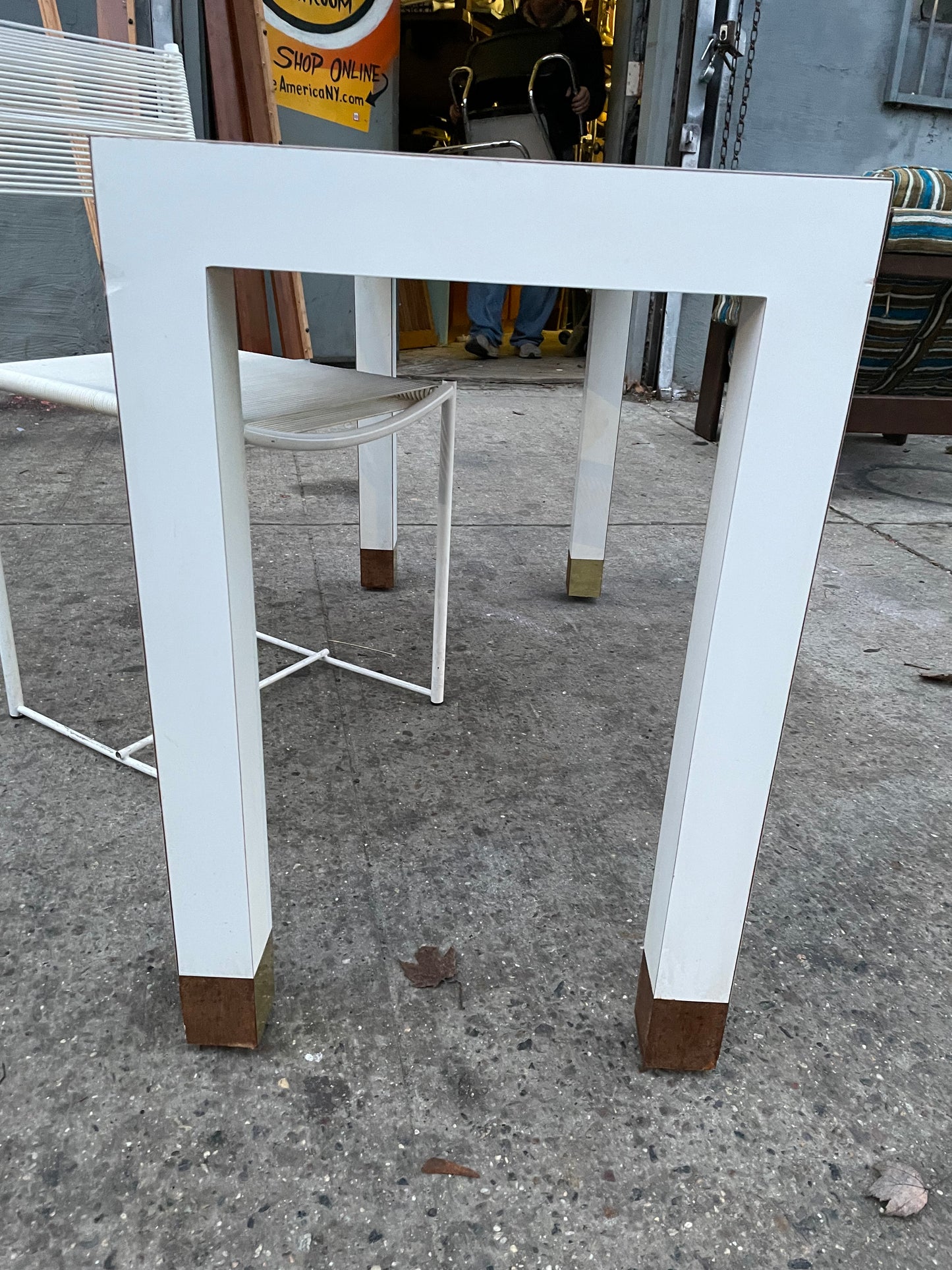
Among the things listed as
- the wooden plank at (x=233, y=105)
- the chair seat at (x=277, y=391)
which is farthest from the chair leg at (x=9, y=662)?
the wooden plank at (x=233, y=105)

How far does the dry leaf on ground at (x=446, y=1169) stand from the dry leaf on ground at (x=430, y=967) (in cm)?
22

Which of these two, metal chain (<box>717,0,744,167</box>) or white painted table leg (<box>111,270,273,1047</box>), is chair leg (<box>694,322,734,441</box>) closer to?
metal chain (<box>717,0,744,167</box>)

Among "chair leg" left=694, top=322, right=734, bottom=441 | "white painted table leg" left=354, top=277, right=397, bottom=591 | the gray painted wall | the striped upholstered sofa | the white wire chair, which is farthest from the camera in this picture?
the gray painted wall

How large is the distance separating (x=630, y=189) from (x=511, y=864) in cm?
88

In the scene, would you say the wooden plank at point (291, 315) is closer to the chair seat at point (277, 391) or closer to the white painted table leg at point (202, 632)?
the chair seat at point (277, 391)

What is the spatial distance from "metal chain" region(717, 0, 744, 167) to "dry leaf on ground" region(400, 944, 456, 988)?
12.5 ft

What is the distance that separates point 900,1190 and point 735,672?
0.49 m

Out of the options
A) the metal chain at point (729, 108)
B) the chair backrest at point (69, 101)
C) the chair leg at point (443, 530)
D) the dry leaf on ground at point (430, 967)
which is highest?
the metal chain at point (729, 108)

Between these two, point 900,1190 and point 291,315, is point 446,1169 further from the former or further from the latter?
point 291,315

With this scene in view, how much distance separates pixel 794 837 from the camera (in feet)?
4.49

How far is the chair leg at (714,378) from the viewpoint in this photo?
3043 mm

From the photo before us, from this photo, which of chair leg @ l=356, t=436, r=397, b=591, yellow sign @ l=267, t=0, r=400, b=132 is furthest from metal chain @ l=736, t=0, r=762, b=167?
chair leg @ l=356, t=436, r=397, b=591

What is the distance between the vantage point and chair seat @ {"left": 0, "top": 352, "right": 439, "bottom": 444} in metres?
1.13

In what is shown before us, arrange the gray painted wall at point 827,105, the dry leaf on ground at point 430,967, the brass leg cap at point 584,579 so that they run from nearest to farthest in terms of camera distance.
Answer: the dry leaf on ground at point 430,967 → the brass leg cap at point 584,579 → the gray painted wall at point 827,105
